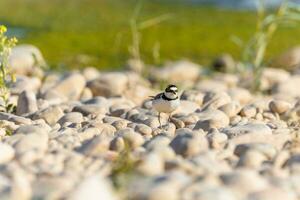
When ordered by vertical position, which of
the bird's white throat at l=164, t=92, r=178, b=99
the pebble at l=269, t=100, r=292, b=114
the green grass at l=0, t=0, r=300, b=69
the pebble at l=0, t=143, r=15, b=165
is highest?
the pebble at l=0, t=143, r=15, b=165

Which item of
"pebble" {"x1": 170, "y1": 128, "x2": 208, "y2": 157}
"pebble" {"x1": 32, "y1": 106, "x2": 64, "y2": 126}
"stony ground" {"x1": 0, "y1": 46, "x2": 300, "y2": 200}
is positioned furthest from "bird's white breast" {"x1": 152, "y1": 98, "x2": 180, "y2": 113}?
"pebble" {"x1": 170, "y1": 128, "x2": 208, "y2": 157}

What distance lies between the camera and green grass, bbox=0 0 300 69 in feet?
66.9

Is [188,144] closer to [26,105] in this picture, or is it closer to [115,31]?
[26,105]

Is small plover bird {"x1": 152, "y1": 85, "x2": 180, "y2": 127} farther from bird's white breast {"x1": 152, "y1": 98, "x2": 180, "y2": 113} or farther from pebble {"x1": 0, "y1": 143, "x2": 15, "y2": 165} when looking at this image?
pebble {"x1": 0, "y1": 143, "x2": 15, "y2": 165}

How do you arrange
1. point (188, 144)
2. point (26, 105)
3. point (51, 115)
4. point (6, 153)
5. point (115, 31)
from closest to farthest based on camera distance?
point (6, 153) → point (188, 144) → point (51, 115) → point (26, 105) → point (115, 31)

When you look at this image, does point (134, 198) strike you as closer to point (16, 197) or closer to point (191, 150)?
point (16, 197)

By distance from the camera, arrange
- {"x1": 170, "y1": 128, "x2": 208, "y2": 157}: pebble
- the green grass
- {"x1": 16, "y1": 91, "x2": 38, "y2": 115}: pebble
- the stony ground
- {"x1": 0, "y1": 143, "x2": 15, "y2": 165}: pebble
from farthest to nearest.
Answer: the green grass, {"x1": 16, "y1": 91, "x2": 38, "y2": 115}: pebble, {"x1": 170, "y1": 128, "x2": 208, "y2": 157}: pebble, {"x1": 0, "y1": 143, "x2": 15, "y2": 165}: pebble, the stony ground

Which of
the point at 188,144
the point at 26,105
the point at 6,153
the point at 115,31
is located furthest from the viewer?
the point at 115,31

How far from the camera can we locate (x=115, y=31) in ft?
80.0

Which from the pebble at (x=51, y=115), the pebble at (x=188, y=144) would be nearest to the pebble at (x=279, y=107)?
the pebble at (x=51, y=115)

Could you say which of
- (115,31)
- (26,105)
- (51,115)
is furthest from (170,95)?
(115,31)

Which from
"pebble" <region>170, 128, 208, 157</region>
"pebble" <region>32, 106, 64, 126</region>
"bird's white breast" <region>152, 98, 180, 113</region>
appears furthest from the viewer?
"pebble" <region>32, 106, 64, 126</region>

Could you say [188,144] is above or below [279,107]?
above

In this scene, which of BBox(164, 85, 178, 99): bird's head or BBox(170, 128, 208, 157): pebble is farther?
BBox(164, 85, 178, 99): bird's head
